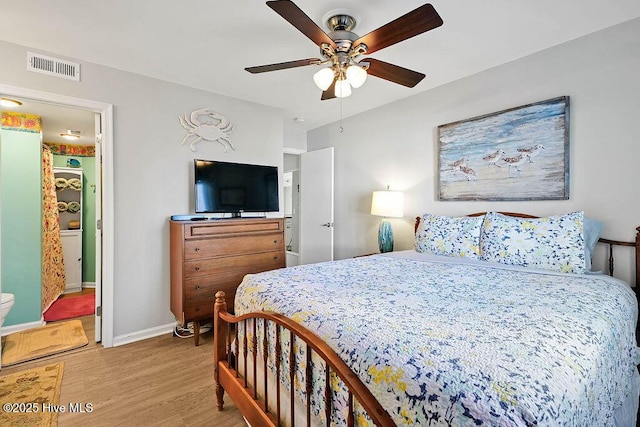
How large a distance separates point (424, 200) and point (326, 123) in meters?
1.98

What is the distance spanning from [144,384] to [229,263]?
111 centimetres

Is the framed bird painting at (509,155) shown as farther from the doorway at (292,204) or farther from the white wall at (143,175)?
the doorway at (292,204)

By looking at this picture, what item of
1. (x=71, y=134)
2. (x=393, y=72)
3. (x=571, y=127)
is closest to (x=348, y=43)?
(x=393, y=72)

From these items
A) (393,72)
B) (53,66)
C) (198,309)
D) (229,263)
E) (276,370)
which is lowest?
(198,309)

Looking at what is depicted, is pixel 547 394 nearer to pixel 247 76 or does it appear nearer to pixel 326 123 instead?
pixel 247 76

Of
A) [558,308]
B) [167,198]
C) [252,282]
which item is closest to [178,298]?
[167,198]

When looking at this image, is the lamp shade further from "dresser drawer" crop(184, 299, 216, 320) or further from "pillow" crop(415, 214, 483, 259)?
"dresser drawer" crop(184, 299, 216, 320)

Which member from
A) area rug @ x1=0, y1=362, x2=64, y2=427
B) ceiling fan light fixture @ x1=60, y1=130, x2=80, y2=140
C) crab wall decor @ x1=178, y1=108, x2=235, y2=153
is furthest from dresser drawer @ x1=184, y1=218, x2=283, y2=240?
ceiling fan light fixture @ x1=60, y1=130, x2=80, y2=140

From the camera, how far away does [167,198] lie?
300 cm

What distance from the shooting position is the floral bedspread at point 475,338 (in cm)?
75

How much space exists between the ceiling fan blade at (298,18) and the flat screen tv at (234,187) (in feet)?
5.83

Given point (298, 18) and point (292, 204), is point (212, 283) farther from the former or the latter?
point (292, 204)

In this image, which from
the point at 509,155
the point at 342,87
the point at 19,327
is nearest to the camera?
the point at 342,87

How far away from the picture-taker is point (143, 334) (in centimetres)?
284
